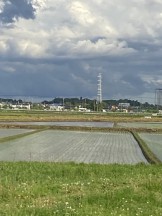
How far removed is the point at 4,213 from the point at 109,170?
16.4 feet

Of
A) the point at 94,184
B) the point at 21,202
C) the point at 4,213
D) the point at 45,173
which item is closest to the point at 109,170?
the point at 45,173

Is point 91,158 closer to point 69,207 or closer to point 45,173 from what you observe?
point 45,173

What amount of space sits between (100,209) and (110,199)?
0.71 m

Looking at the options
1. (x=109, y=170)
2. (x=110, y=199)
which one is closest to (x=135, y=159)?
(x=109, y=170)

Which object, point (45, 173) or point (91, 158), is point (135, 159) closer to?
point (91, 158)

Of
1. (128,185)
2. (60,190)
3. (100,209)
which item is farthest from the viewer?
(128,185)

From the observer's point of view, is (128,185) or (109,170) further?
(109,170)

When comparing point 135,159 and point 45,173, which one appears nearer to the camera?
point 45,173

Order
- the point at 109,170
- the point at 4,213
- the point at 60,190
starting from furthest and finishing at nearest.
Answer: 1. the point at 109,170
2. the point at 60,190
3. the point at 4,213

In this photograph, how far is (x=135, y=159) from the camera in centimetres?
1548

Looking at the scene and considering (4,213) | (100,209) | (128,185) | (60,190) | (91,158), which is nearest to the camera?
(4,213)

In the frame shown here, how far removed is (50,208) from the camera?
5613 millimetres

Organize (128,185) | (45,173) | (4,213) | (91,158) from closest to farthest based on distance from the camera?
(4,213) < (128,185) < (45,173) < (91,158)

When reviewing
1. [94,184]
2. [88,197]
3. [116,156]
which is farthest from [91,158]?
[88,197]
